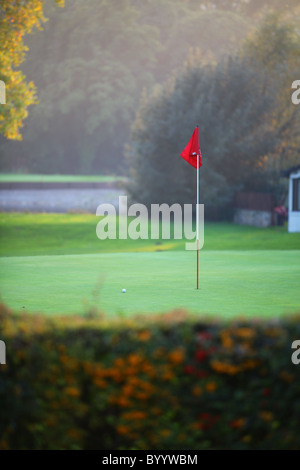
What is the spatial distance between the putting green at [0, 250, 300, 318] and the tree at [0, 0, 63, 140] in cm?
1256

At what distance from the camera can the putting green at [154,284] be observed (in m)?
11.2

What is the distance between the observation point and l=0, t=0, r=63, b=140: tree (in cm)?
3050

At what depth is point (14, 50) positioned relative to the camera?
31969 mm

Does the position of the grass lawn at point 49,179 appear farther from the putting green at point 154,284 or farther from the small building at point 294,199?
the putting green at point 154,284

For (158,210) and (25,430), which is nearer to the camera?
(25,430)

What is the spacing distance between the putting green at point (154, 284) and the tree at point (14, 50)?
12561mm

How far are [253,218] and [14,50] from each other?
17.2 m

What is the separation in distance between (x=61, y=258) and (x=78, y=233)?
1792cm

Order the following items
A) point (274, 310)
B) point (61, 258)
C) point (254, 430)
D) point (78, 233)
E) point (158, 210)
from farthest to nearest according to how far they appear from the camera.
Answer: point (158, 210) → point (78, 233) → point (61, 258) → point (274, 310) → point (254, 430)

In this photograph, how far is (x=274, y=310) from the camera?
35.4 feet

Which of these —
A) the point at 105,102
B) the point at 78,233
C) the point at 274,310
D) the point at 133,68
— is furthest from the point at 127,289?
the point at 133,68

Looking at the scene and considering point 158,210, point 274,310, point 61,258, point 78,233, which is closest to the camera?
point 274,310

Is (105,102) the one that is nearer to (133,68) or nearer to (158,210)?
(133,68)
